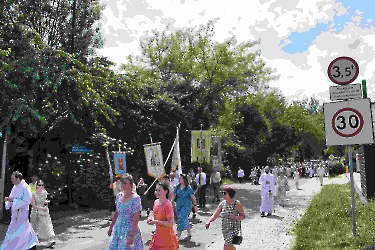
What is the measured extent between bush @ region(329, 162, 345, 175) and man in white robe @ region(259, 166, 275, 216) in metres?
37.9

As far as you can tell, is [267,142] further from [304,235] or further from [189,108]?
[304,235]

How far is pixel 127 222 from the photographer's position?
6.26m

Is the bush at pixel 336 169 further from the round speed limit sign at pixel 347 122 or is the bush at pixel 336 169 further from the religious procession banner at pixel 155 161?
the round speed limit sign at pixel 347 122

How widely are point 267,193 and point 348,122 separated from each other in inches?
325

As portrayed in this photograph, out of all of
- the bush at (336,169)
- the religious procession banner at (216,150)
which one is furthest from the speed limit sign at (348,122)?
the bush at (336,169)

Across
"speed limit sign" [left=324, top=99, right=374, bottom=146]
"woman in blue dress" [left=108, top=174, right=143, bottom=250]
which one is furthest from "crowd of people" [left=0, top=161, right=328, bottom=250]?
"speed limit sign" [left=324, top=99, right=374, bottom=146]

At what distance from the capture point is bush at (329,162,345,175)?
51.8 meters

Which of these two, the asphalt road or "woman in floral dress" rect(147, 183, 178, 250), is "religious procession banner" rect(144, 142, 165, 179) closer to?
the asphalt road

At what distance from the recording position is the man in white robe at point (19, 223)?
8414 mm

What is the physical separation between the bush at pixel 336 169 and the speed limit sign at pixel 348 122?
1804 inches

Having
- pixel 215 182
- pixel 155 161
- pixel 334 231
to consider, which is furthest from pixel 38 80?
pixel 215 182

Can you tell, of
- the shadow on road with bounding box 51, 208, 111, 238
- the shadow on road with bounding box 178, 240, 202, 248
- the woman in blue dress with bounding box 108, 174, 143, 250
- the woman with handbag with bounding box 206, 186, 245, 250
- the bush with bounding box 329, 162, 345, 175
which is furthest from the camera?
the bush with bounding box 329, 162, 345, 175

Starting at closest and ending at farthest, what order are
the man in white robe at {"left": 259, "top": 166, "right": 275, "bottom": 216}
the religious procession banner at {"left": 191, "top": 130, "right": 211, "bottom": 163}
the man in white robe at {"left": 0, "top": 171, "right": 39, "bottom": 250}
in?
the man in white robe at {"left": 0, "top": 171, "right": 39, "bottom": 250} → the man in white robe at {"left": 259, "top": 166, "right": 275, "bottom": 216} → the religious procession banner at {"left": 191, "top": 130, "right": 211, "bottom": 163}

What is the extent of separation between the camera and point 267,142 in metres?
56.4
